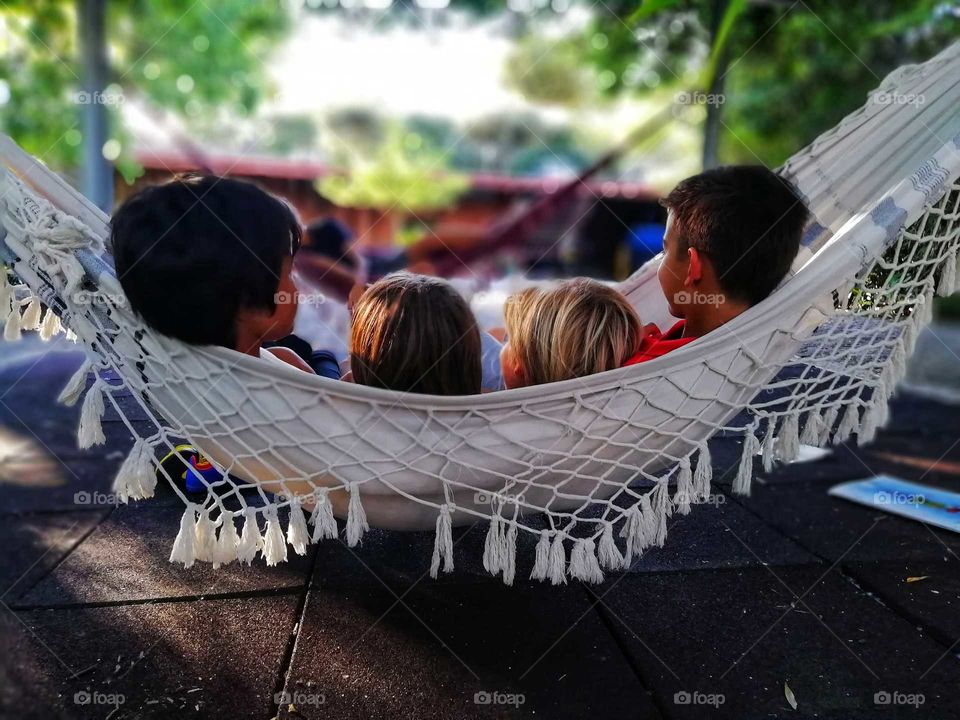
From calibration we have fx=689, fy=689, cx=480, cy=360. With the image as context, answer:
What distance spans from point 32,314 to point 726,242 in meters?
1.26

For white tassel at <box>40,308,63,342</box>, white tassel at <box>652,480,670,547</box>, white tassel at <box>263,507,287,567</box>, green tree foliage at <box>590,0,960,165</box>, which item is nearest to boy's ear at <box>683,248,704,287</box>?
white tassel at <box>652,480,670,547</box>

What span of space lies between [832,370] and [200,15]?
18.6 ft

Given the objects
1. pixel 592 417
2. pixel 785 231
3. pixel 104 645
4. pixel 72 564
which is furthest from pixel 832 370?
pixel 72 564

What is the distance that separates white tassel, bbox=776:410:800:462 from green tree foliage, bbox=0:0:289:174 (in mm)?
3536

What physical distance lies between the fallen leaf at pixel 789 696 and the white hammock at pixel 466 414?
0.30m

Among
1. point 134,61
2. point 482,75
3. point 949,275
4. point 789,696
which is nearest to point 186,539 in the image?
point 789,696

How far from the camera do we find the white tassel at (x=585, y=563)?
1128 millimetres

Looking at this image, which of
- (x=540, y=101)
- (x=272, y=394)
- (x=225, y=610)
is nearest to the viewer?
(x=272, y=394)

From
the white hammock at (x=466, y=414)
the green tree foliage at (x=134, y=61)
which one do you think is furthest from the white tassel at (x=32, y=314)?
the green tree foliage at (x=134, y=61)

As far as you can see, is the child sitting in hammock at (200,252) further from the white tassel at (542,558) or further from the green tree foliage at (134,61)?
the green tree foliage at (134,61)

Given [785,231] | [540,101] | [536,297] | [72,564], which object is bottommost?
[72,564]

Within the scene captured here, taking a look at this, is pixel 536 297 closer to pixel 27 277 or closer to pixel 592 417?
pixel 592 417

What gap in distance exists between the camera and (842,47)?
4.62 metres

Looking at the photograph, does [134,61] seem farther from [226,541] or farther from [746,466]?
[746,466]
